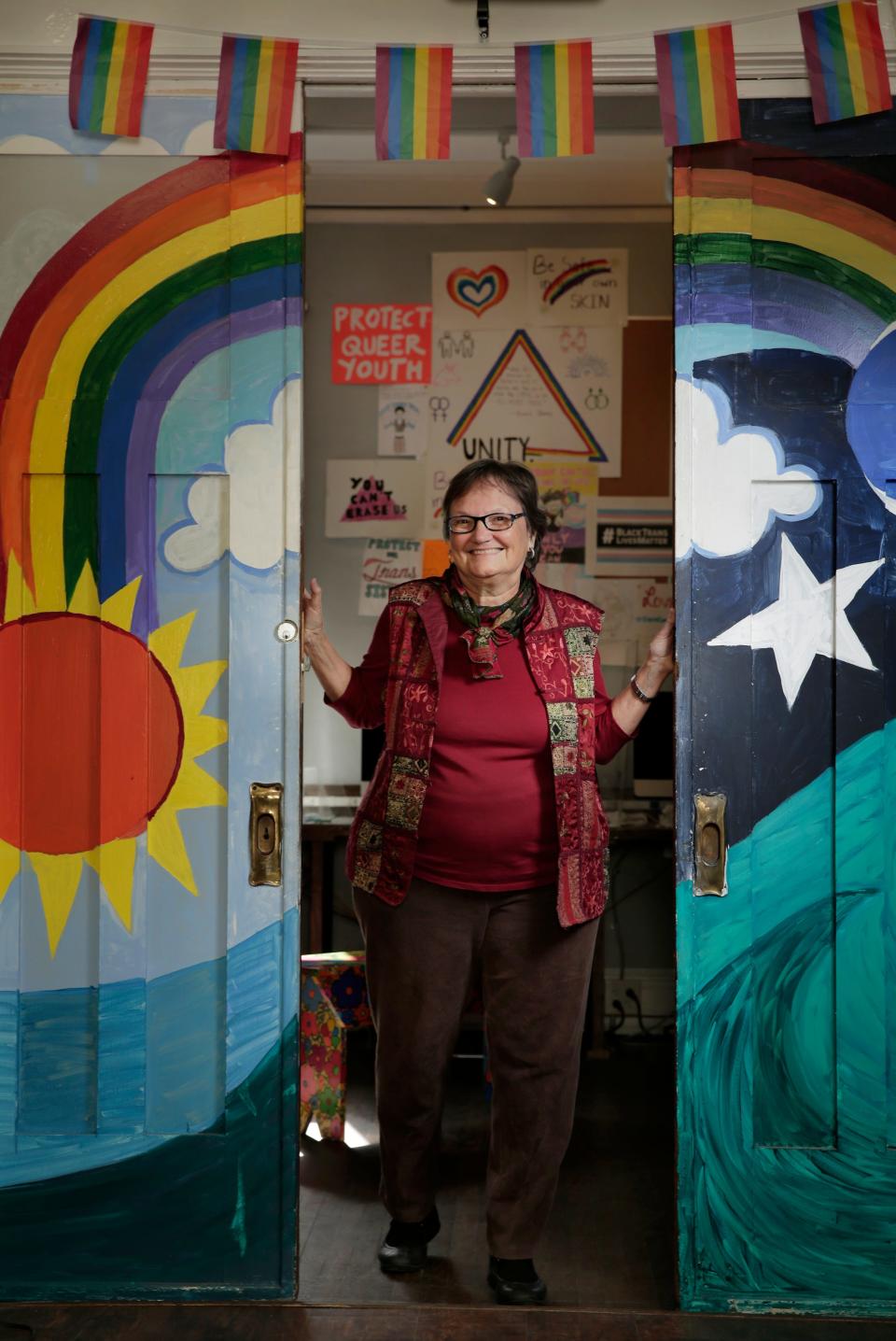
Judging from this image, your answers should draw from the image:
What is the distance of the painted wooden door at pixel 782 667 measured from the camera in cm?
240

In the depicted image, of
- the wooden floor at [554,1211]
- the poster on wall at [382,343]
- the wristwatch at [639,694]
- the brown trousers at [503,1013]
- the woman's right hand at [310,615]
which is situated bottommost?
the wooden floor at [554,1211]

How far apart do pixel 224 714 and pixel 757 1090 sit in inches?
51.0

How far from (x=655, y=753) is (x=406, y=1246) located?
2112 millimetres

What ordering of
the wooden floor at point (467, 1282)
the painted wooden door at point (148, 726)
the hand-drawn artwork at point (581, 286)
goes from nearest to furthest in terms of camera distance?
the wooden floor at point (467, 1282) → the painted wooden door at point (148, 726) → the hand-drawn artwork at point (581, 286)

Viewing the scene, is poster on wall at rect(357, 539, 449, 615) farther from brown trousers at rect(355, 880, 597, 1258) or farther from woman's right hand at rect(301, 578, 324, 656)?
brown trousers at rect(355, 880, 597, 1258)

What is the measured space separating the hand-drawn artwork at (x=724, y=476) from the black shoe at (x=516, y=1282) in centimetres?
147

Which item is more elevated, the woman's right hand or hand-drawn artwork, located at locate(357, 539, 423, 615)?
hand-drawn artwork, located at locate(357, 539, 423, 615)

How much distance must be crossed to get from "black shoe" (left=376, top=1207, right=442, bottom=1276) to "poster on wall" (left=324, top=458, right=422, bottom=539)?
2.48m

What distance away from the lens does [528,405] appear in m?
4.39

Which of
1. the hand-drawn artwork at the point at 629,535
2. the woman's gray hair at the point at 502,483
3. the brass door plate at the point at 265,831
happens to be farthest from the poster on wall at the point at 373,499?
the brass door plate at the point at 265,831

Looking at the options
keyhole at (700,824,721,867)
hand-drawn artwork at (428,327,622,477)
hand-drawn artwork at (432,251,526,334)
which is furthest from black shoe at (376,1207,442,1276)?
→ hand-drawn artwork at (432,251,526,334)

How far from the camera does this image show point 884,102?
2373 millimetres

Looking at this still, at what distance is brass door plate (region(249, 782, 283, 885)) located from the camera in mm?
2430

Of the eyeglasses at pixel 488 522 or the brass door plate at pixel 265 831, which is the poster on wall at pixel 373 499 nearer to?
the eyeglasses at pixel 488 522
